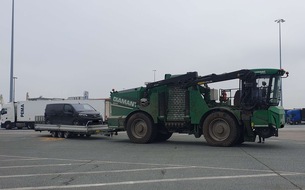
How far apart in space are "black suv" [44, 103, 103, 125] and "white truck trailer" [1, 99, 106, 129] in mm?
16011

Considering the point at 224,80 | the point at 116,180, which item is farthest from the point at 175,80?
the point at 116,180

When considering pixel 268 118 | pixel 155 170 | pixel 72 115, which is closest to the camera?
pixel 155 170

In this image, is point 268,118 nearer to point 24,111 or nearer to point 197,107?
point 197,107

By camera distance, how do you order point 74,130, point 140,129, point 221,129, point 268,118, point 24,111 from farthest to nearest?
point 24,111 → point 74,130 → point 140,129 → point 221,129 → point 268,118

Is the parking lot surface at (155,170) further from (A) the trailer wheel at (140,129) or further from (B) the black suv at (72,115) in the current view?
(B) the black suv at (72,115)

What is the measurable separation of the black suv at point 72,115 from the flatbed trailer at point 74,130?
32 centimetres

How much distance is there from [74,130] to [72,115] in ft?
3.46

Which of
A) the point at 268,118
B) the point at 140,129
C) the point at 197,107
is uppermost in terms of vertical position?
the point at 197,107

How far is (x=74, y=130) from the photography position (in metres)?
22.3

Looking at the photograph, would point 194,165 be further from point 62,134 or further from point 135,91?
point 62,134

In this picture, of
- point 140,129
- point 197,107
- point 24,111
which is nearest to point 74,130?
point 140,129

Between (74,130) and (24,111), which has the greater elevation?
(24,111)

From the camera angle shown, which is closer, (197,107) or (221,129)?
(221,129)

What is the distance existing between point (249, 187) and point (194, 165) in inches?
128
